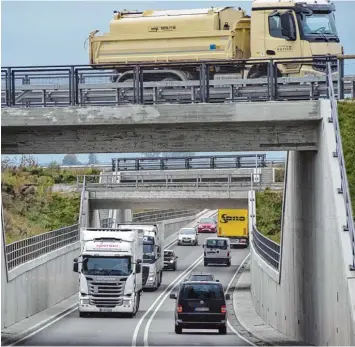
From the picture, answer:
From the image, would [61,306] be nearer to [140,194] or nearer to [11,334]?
[11,334]

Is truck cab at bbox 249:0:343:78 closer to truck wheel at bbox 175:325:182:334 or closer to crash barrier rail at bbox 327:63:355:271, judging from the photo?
truck wheel at bbox 175:325:182:334

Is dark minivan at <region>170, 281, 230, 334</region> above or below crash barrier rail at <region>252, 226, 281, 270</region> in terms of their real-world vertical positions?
below

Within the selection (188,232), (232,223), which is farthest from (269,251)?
(188,232)

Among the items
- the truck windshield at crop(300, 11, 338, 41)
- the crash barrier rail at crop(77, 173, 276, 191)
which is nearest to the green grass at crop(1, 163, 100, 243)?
the crash barrier rail at crop(77, 173, 276, 191)

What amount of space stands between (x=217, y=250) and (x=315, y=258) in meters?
53.8

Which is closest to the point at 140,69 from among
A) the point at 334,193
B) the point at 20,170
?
the point at 334,193

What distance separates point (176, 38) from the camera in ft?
154

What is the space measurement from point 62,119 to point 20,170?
54720 millimetres

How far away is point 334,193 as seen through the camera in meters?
26.4

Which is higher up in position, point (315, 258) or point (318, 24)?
point (318, 24)

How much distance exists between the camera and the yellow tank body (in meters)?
46.9

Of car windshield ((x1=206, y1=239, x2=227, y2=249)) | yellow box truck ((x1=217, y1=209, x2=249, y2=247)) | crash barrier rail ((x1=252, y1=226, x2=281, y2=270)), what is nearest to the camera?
crash barrier rail ((x1=252, y1=226, x2=281, y2=270))

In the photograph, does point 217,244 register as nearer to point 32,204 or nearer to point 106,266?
point 32,204

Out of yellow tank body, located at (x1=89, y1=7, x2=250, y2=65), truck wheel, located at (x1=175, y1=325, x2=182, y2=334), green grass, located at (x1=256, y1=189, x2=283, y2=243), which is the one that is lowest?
truck wheel, located at (x1=175, y1=325, x2=182, y2=334)
